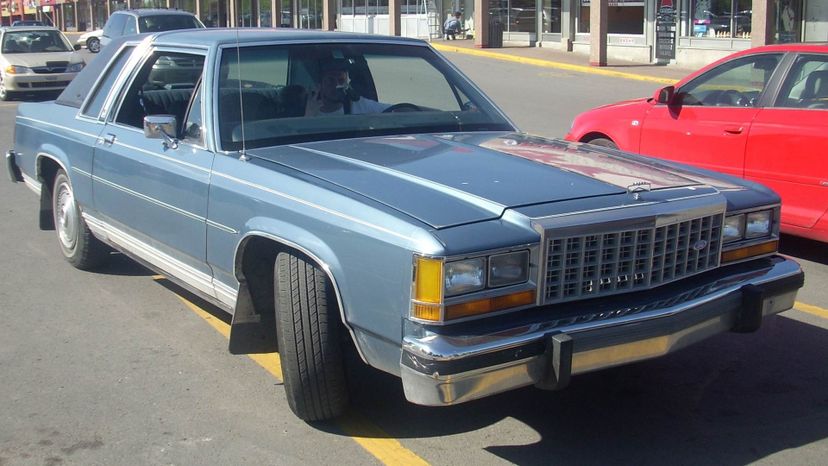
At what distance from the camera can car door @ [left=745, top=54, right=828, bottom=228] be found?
262 inches

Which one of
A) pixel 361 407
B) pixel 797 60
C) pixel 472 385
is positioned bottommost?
pixel 361 407

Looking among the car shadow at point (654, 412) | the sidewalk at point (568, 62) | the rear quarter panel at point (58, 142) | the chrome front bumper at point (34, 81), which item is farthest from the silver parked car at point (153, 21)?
the car shadow at point (654, 412)

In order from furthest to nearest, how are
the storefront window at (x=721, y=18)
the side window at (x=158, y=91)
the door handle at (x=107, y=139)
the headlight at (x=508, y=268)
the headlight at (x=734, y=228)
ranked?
the storefront window at (x=721, y=18)
the side window at (x=158, y=91)
the door handle at (x=107, y=139)
the headlight at (x=734, y=228)
the headlight at (x=508, y=268)

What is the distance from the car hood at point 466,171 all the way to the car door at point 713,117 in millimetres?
2562

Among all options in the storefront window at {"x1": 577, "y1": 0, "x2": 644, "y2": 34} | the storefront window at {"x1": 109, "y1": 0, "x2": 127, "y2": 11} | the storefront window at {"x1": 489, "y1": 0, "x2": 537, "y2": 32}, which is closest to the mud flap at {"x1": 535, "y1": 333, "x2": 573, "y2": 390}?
the storefront window at {"x1": 577, "y1": 0, "x2": 644, "y2": 34}

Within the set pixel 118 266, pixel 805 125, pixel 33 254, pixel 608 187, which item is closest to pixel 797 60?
pixel 805 125

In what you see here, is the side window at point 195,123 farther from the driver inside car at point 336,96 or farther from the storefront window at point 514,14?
the storefront window at point 514,14

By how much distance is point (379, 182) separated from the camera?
403 centimetres

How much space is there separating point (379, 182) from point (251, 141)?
1.02 metres

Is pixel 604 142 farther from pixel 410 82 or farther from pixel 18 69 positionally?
pixel 18 69

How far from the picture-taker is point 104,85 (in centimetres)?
614

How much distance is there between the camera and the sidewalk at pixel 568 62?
80.0ft

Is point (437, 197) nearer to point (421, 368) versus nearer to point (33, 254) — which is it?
point (421, 368)

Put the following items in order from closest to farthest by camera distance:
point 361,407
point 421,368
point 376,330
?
point 421,368
point 376,330
point 361,407
